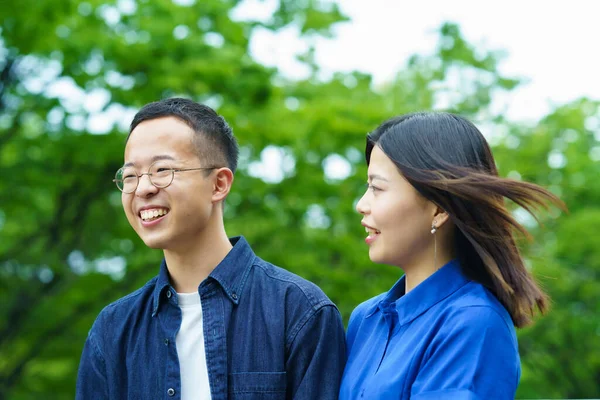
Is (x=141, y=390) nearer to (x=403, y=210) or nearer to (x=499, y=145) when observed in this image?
(x=403, y=210)

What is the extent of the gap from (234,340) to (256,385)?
18 cm

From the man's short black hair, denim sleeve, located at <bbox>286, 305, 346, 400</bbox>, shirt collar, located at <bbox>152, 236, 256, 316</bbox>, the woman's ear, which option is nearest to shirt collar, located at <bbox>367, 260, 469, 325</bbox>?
the woman's ear

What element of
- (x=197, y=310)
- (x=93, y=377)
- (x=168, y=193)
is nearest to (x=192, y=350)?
(x=197, y=310)

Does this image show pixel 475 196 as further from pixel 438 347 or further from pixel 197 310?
pixel 197 310

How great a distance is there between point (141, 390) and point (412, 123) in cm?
132

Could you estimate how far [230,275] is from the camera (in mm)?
2873

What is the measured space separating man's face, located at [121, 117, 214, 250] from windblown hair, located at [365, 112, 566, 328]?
683 millimetres

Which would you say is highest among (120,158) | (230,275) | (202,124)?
(120,158)

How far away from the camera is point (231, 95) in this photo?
9.74m

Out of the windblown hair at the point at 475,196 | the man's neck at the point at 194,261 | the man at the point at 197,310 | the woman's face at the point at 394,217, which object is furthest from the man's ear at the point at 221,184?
the windblown hair at the point at 475,196

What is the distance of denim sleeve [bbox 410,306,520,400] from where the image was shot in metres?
2.24

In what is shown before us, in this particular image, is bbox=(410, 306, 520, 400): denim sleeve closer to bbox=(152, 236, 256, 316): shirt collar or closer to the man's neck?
bbox=(152, 236, 256, 316): shirt collar

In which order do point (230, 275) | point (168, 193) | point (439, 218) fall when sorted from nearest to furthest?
point (439, 218), point (168, 193), point (230, 275)

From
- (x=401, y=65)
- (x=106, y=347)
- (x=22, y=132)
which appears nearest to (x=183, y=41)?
(x=22, y=132)
